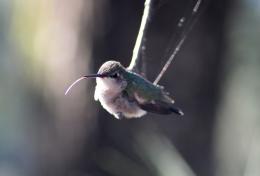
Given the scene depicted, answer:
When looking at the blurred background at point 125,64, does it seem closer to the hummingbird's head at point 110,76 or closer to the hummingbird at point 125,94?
the hummingbird at point 125,94

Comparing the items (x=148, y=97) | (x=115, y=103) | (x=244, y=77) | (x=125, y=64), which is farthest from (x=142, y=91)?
(x=244, y=77)

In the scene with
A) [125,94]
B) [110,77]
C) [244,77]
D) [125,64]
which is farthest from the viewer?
[244,77]

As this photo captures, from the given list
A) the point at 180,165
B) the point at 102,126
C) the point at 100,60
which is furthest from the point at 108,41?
the point at 180,165

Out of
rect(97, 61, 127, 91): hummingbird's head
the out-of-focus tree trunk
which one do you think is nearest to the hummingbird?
rect(97, 61, 127, 91): hummingbird's head

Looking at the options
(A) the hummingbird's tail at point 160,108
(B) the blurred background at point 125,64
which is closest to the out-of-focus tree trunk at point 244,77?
(B) the blurred background at point 125,64

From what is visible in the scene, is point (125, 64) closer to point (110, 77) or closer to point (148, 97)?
point (148, 97)

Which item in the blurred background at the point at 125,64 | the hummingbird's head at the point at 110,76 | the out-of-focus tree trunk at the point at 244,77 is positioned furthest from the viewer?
the out-of-focus tree trunk at the point at 244,77

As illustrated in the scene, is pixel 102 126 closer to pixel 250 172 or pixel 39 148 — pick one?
pixel 39 148
